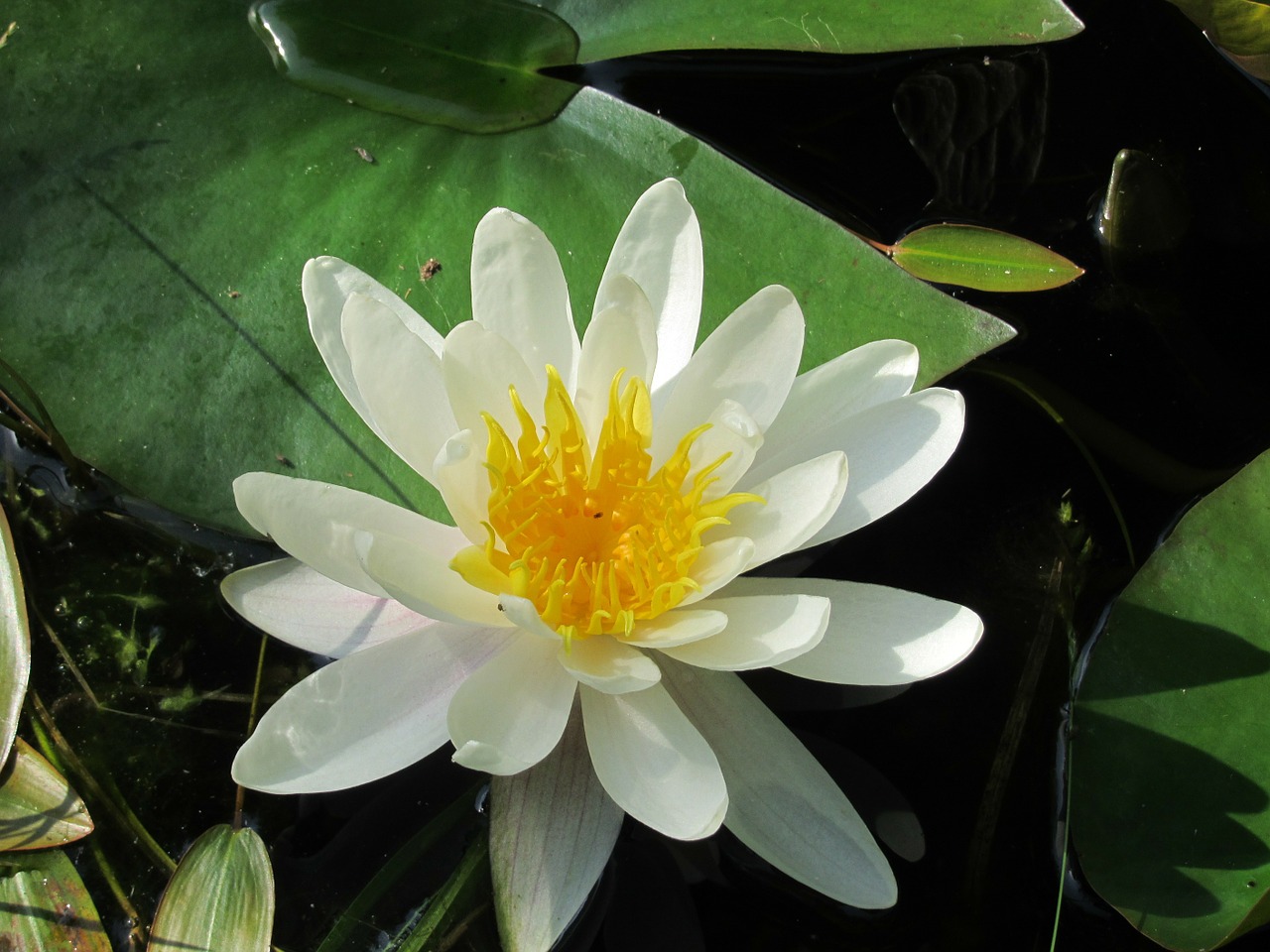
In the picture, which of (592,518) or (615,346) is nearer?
(615,346)

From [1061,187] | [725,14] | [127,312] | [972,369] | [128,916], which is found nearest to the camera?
[128,916]

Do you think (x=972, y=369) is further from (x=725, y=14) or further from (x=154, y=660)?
(x=154, y=660)

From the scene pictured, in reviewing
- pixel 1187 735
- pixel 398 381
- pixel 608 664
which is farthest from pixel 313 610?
pixel 1187 735

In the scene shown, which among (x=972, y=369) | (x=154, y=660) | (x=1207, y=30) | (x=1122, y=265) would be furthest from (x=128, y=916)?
(x=1207, y=30)

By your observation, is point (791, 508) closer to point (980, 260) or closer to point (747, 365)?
point (747, 365)

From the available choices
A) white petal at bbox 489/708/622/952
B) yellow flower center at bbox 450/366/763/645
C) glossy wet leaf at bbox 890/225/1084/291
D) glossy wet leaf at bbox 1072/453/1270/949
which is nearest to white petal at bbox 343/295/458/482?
yellow flower center at bbox 450/366/763/645

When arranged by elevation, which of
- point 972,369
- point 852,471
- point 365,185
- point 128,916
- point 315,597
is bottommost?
point 128,916

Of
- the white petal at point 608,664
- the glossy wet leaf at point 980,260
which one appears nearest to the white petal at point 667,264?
the white petal at point 608,664
